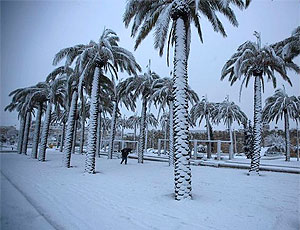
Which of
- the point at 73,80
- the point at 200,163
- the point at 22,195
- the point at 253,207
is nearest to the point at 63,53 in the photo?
the point at 73,80

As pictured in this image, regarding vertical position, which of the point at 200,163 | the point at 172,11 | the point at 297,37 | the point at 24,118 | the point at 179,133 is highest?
the point at 297,37

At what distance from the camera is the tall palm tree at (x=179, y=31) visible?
6617 mm

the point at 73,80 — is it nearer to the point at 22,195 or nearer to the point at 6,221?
the point at 22,195

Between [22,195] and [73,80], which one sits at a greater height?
[73,80]

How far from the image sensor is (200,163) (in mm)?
18734

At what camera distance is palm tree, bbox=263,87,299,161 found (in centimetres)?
2372

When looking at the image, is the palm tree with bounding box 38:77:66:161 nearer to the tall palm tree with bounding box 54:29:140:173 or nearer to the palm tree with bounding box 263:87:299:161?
the tall palm tree with bounding box 54:29:140:173

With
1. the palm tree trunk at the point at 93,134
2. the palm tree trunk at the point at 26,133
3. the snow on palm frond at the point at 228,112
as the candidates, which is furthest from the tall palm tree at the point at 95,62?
the snow on palm frond at the point at 228,112

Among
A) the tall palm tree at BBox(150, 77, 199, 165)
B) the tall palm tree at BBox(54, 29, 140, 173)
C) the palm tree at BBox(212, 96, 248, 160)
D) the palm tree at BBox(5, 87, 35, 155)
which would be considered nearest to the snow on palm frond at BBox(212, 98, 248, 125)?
the palm tree at BBox(212, 96, 248, 160)

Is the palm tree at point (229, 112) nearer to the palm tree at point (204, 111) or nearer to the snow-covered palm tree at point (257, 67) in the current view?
the palm tree at point (204, 111)

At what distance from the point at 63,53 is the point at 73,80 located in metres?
2.19

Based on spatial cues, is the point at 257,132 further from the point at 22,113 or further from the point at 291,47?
the point at 22,113

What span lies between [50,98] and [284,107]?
27.0m

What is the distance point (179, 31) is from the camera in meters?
7.70
